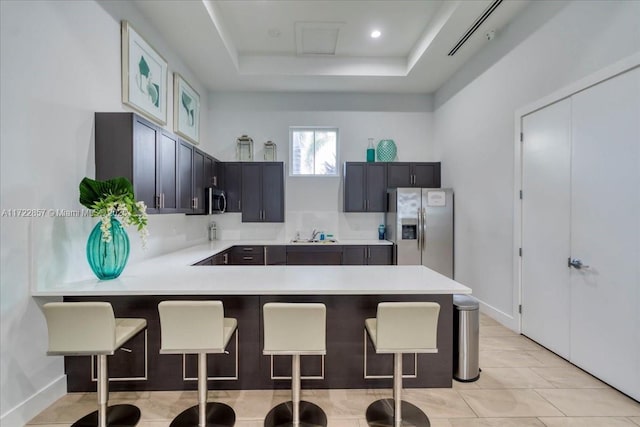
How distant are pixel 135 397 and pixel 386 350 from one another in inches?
75.3

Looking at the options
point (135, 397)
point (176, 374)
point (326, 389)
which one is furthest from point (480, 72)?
point (135, 397)

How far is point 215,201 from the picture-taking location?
468 cm

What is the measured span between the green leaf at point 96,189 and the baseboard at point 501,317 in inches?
162

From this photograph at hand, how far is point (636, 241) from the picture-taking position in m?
2.17

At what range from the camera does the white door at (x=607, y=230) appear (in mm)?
2188

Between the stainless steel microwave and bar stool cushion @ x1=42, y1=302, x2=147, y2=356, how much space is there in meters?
2.58

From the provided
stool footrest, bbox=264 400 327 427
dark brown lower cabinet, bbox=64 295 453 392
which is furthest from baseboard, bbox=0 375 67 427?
stool footrest, bbox=264 400 327 427

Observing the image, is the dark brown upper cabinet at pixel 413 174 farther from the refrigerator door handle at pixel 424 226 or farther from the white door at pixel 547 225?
the white door at pixel 547 225

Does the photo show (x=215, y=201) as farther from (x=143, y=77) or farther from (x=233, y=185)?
(x=143, y=77)

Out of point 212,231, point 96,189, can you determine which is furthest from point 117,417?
point 212,231

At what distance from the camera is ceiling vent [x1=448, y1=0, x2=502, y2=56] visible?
3140 mm

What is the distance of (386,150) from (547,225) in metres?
2.88

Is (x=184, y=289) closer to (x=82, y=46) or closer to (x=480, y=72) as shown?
(x=82, y=46)

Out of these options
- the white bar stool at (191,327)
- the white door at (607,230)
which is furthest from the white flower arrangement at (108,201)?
the white door at (607,230)
